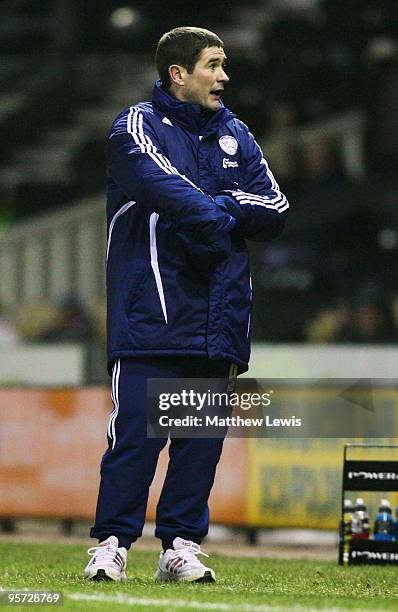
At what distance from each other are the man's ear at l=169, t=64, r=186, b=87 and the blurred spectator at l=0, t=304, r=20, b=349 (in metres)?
6.68

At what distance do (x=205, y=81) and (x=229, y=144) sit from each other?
233 millimetres

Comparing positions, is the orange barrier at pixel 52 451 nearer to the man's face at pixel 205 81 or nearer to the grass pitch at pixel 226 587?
the grass pitch at pixel 226 587

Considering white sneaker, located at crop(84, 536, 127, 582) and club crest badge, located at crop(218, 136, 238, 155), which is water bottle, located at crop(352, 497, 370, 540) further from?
club crest badge, located at crop(218, 136, 238, 155)

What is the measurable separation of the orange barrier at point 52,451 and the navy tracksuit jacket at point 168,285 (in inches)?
175

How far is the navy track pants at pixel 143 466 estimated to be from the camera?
178 inches

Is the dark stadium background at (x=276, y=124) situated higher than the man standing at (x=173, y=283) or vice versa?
the dark stadium background at (x=276, y=124)

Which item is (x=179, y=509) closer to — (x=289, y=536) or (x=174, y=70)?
(x=174, y=70)

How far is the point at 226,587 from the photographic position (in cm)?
438

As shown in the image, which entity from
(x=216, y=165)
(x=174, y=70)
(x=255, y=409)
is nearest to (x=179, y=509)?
(x=216, y=165)

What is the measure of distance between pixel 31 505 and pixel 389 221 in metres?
3.83

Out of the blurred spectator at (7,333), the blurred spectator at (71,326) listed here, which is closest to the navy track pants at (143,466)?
the blurred spectator at (71,326)

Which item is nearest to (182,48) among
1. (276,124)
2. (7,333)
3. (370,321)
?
(370,321)

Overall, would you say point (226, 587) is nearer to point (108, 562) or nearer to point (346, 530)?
point (108, 562)

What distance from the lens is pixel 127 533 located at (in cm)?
452
